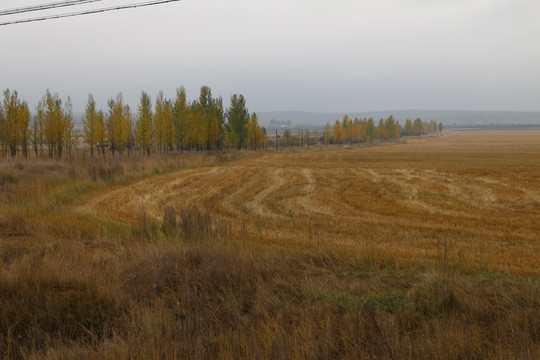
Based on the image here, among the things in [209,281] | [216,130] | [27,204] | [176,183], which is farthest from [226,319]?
[216,130]

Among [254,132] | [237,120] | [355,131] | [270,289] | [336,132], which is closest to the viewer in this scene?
[270,289]

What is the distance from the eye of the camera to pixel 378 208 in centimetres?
1387

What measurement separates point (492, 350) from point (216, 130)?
2050 inches

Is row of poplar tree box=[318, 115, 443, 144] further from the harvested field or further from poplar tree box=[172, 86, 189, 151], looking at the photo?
the harvested field

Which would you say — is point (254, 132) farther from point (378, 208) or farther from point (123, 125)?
point (378, 208)

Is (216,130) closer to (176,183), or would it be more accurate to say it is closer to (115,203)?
(176,183)

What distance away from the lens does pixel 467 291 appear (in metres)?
4.85

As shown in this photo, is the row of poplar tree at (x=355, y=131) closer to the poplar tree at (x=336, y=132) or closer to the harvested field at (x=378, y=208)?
the poplar tree at (x=336, y=132)

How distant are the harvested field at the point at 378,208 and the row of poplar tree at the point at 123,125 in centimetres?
2759

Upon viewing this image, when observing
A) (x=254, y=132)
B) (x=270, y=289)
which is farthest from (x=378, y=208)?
(x=254, y=132)

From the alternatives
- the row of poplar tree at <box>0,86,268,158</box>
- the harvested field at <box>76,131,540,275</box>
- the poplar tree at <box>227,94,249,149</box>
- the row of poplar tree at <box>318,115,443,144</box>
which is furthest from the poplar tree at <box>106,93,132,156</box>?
the row of poplar tree at <box>318,115,443,144</box>

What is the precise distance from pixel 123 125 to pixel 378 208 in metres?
42.4


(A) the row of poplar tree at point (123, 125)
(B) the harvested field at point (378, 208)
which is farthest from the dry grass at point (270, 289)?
(A) the row of poplar tree at point (123, 125)

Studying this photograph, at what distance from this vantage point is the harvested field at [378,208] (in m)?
8.52
